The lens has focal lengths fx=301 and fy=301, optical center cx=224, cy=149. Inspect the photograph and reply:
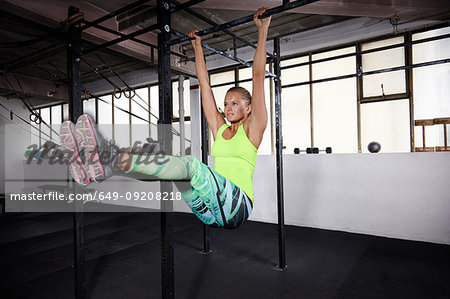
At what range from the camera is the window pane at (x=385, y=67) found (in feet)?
13.8

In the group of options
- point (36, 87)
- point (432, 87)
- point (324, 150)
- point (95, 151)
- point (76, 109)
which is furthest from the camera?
point (36, 87)

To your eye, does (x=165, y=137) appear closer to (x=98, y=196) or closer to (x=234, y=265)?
(x=234, y=265)

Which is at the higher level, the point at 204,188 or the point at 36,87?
the point at 36,87

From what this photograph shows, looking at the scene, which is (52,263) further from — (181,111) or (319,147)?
(319,147)

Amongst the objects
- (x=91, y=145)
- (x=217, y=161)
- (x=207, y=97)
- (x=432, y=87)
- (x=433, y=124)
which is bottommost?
(x=217, y=161)

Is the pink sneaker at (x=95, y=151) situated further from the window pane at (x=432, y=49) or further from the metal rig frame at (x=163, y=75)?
the window pane at (x=432, y=49)

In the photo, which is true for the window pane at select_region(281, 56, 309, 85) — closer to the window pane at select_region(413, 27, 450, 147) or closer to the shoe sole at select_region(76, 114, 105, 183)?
the window pane at select_region(413, 27, 450, 147)

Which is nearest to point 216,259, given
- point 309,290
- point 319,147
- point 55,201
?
point 309,290

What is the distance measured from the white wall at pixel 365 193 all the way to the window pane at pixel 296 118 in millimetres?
384

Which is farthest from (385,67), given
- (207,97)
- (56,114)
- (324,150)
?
(56,114)

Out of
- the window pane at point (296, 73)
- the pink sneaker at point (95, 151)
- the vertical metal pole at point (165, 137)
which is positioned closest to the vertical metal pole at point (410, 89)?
the window pane at point (296, 73)

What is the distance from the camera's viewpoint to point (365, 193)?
4152 millimetres

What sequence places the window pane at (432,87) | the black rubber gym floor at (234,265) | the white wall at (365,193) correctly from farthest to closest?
the window pane at (432,87) < the white wall at (365,193) < the black rubber gym floor at (234,265)

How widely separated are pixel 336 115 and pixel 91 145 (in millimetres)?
3974
